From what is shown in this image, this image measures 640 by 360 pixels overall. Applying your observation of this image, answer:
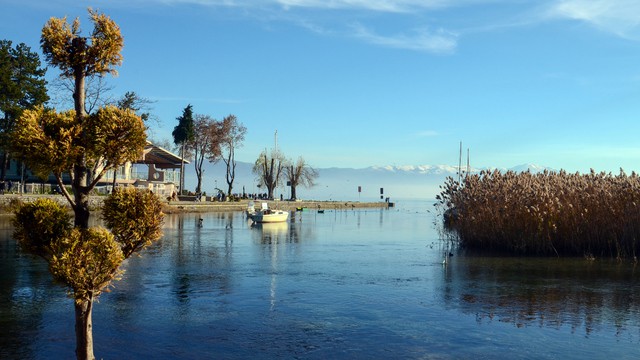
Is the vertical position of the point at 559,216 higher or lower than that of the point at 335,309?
higher

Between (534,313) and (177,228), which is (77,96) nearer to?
(534,313)

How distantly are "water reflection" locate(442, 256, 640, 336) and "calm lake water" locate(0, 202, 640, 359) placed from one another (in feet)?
0.22

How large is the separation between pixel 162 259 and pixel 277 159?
120 meters

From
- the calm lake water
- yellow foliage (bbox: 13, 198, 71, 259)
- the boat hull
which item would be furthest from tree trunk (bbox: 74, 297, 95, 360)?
the boat hull

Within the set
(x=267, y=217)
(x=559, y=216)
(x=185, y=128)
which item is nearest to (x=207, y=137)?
(x=185, y=128)

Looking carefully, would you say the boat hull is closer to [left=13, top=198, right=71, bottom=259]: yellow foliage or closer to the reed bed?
the reed bed

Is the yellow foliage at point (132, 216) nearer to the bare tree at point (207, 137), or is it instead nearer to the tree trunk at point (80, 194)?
the tree trunk at point (80, 194)

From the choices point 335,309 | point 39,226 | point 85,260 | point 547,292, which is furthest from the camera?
point 547,292

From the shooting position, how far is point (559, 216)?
3681 centimetres

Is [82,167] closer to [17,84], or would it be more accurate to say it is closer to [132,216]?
[132,216]

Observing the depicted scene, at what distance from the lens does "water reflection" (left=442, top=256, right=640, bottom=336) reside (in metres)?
20.8

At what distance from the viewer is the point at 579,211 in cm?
3628

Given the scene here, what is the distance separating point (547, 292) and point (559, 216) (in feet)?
40.7

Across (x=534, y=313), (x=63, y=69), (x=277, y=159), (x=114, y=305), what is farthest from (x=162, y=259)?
(x=277, y=159)
